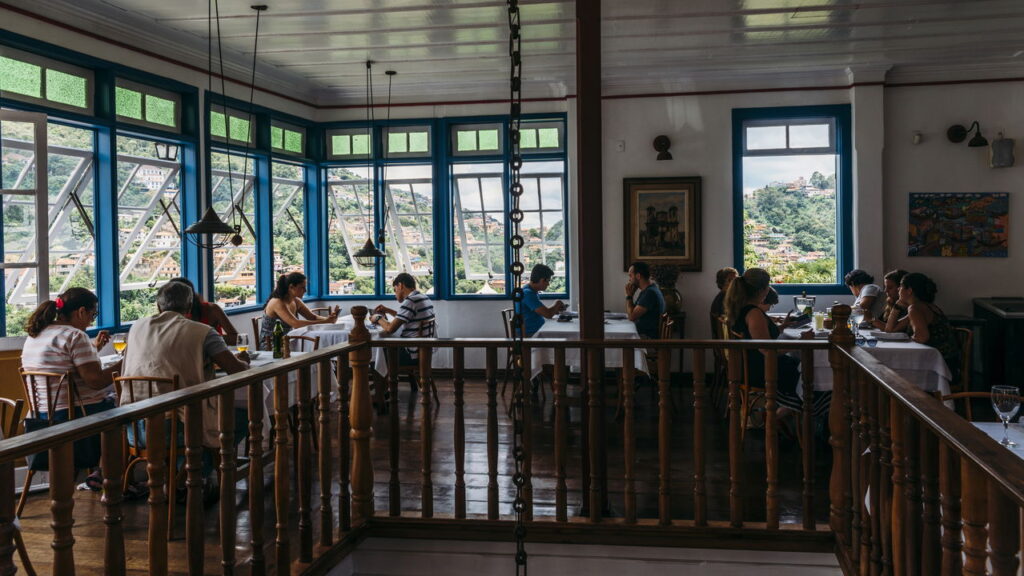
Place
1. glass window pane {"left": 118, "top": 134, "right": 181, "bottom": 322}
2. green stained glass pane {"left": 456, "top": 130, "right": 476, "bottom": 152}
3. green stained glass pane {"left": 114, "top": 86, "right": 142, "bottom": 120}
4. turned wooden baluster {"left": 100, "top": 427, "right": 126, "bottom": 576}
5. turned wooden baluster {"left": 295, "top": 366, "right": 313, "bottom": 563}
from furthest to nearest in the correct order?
green stained glass pane {"left": 456, "top": 130, "right": 476, "bottom": 152} < glass window pane {"left": 118, "top": 134, "right": 181, "bottom": 322} < green stained glass pane {"left": 114, "top": 86, "right": 142, "bottom": 120} < turned wooden baluster {"left": 295, "top": 366, "right": 313, "bottom": 563} < turned wooden baluster {"left": 100, "top": 427, "right": 126, "bottom": 576}

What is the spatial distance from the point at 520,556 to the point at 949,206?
735cm

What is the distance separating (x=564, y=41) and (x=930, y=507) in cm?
543

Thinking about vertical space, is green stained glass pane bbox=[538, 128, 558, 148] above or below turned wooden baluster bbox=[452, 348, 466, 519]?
above

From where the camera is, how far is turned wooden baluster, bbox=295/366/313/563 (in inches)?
122

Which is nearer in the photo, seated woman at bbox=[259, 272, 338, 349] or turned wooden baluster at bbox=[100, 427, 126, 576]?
turned wooden baluster at bbox=[100, 427, 126, 576]

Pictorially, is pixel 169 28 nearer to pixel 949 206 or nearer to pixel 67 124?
pixel 67 124

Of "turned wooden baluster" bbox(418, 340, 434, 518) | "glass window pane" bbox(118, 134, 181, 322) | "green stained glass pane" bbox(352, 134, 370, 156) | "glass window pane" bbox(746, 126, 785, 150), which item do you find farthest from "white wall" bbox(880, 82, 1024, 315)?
"glass window pane" bbox(118, 134, 181, 322)

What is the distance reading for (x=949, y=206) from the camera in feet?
25.4

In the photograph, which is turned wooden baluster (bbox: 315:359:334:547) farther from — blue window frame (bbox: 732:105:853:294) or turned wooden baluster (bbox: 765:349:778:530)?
blue window frame (bbox: 732:105:853:294)

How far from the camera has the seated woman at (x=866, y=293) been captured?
6.80m

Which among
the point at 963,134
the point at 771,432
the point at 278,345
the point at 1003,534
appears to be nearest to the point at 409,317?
the point at 278,345

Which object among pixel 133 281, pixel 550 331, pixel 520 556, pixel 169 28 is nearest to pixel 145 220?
pixel 133 281

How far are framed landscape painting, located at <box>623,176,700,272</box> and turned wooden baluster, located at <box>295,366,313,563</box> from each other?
5.57 m

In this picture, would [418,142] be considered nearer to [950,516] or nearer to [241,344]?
[241,344]
